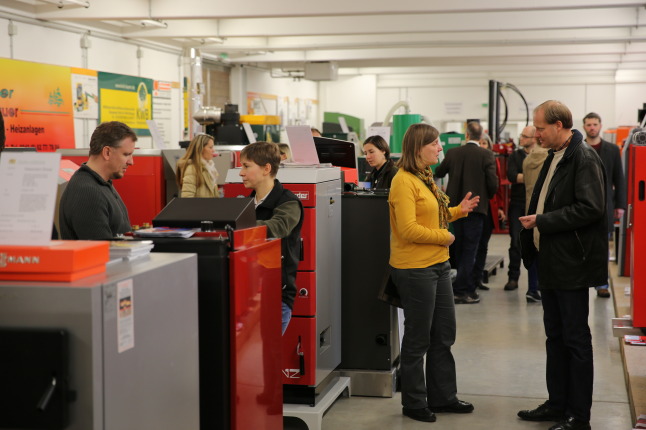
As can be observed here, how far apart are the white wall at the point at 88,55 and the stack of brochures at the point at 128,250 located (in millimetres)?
8468

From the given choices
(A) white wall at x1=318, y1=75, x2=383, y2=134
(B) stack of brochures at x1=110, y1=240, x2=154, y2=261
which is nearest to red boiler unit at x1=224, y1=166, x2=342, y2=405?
(B) stack of brochures at x1=110, y1=240, x2=154, y2=261

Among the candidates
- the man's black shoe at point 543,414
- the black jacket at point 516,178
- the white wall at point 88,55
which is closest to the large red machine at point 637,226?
the man's black shoe at point 543,414

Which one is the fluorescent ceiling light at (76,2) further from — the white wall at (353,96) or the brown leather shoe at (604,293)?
the white wall at (353,96)

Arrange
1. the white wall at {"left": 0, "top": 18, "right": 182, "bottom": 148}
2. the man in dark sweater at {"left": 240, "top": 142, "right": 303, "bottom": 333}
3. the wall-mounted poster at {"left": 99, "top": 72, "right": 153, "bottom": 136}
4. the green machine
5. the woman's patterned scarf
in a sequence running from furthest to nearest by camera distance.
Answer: the wall-mounted poster at {"left": 99, "top": 72, "right": 153, "bottom": 136}, the white wall at {"left": 0, "top": 18, "right": 182, "bottom": 148}, the green machine, the woman's patterned scarf, the man in dark sweater at {"left": 240, "top": 142, "right": 303, "bottom": 333}

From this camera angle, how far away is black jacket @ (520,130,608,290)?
3715 millimetres

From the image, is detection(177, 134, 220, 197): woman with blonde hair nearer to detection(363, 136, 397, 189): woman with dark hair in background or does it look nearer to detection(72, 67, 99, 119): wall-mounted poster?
detection(363, 136, 397, 189): woman with dark hair in background

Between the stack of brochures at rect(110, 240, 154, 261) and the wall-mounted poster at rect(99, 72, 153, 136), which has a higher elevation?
the wall-mounted poster at rect(99, 72, 153, 136)

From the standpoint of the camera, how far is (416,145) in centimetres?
402

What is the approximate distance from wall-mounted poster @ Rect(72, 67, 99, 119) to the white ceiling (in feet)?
2.35

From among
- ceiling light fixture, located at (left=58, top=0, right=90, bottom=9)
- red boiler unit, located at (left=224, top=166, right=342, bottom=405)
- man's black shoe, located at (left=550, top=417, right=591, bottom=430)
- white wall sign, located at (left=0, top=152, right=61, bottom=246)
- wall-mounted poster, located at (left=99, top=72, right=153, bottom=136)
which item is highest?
ceiling light fixture, located at (left=58, top=0, right=90, bottom=9)

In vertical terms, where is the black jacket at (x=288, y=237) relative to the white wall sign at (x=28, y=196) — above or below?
below

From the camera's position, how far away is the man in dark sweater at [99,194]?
313cm

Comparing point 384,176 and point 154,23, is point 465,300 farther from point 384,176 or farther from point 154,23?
point 154,23

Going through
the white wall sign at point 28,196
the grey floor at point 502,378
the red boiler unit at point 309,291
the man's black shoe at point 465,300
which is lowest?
the grey floor at point 502,378
